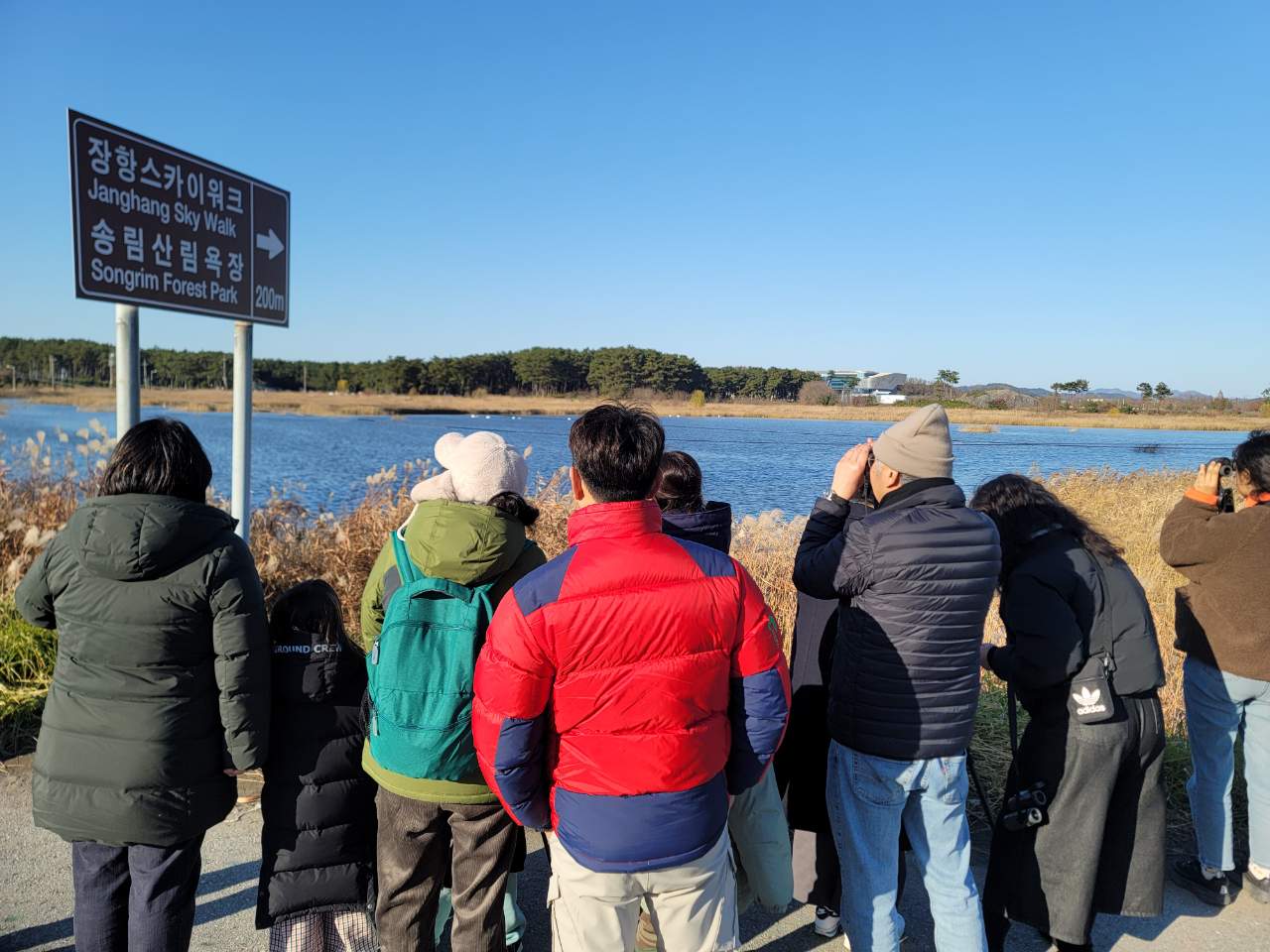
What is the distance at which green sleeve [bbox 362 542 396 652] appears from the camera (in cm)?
249

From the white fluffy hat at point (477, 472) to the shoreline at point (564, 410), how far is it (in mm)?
316

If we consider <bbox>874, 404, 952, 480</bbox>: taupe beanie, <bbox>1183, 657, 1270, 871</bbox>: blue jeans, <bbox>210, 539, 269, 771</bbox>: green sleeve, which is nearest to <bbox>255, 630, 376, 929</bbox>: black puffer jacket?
<bbox>210, 539, 269, 771</bbox>: green sleeve

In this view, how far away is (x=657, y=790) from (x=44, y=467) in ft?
23.1

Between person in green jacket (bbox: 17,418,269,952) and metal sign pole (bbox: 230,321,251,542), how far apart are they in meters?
2.74

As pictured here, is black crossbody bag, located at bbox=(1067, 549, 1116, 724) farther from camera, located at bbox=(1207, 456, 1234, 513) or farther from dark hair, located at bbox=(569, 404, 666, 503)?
dark hair, located at bbox=(569, 404, 666, 503)

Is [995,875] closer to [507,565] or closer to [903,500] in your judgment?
[903,500]

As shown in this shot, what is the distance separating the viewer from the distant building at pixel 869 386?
46.5 feet

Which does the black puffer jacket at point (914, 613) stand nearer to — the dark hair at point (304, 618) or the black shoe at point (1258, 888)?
the dark hair at point (304, 618)

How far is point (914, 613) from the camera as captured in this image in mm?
2355

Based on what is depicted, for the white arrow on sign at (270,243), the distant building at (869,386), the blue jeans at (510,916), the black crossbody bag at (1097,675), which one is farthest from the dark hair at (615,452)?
the distant building at (869,386)

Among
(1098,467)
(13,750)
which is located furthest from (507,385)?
(13,750)

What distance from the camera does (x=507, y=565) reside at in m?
2.28

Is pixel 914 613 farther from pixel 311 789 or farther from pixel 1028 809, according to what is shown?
pixel 311 789

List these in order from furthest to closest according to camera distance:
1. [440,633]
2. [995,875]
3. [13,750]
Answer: [13,750] → [995,875] → [440,633]
